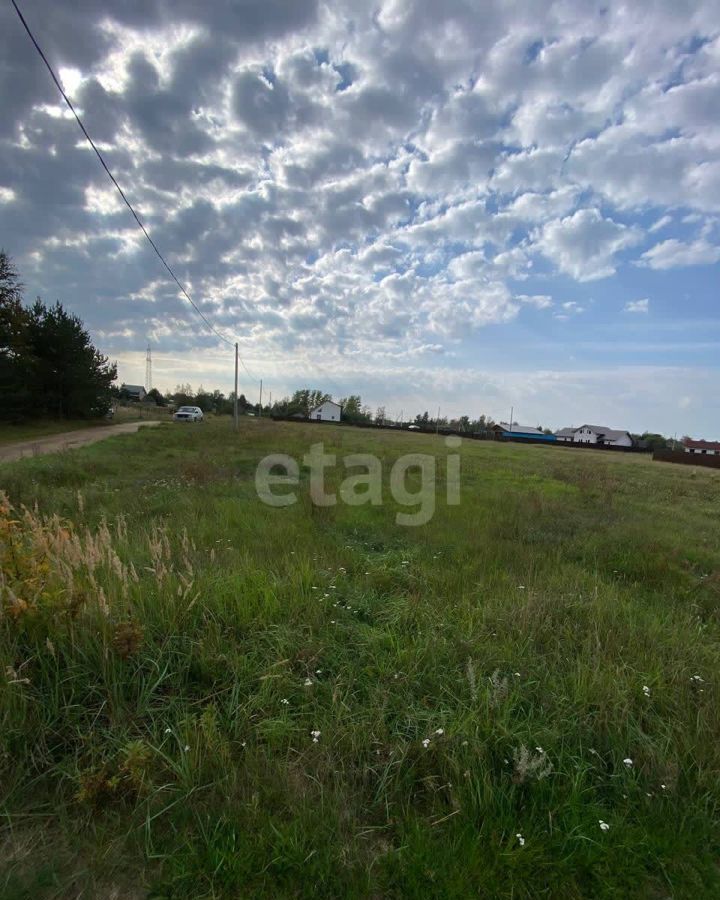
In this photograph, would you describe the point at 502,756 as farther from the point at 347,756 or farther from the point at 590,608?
the point at 590,608

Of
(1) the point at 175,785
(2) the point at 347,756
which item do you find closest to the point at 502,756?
(2) the point at 347,756

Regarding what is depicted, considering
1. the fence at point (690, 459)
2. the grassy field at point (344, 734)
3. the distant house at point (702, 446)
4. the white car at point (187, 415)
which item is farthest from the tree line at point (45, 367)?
the distant house at point (702, 446)

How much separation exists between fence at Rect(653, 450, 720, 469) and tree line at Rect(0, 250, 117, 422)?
1778 inches

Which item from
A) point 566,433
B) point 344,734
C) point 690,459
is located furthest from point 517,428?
point 344,734

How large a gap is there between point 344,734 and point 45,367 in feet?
99.2

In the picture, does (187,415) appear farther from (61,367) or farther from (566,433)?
(566,433)

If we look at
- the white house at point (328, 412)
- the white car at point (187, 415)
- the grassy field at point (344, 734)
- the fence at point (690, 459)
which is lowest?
the grassy field at point (344, 734)

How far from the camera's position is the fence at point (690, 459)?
1304 inches

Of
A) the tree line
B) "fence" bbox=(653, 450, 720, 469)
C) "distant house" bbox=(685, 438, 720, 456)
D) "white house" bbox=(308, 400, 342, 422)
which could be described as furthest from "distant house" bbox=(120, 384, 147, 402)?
"distant house" bbox=(685, 438, 720, 456)

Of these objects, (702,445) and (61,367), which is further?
(702,445)

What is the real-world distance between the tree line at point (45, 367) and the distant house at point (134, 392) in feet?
165

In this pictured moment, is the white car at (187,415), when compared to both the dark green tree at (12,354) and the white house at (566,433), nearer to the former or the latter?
the dark green tree at (12,354)

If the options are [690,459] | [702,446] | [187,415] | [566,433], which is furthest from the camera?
[566,433]

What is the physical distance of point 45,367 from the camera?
2484cm
